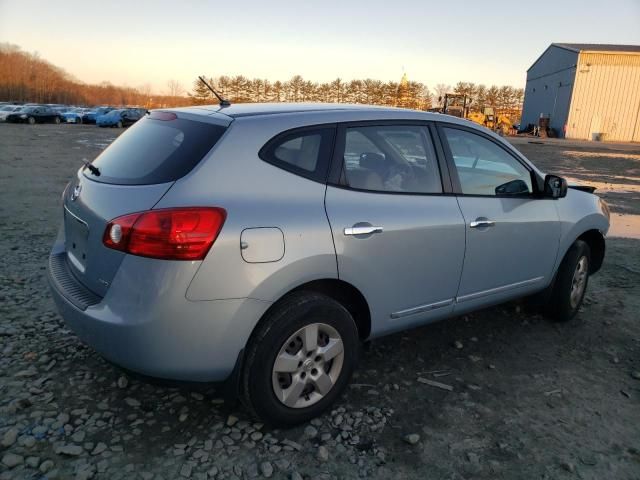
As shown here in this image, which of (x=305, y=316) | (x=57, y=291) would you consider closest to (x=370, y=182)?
(x=305, y=316)

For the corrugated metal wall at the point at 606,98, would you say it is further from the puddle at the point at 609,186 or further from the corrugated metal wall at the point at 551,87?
the puddle at the point at 609,186

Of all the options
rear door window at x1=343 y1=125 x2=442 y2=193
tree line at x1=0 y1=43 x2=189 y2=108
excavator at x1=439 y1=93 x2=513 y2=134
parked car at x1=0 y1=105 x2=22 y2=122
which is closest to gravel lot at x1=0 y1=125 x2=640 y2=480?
rear door window at x1=343 y1=125 x2=442 y2=193

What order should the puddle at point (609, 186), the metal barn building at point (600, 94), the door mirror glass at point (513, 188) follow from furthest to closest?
the metal barn building at point (600, 94) → the puddle at point (609, 186) → the door mirror glass at point (513, 188)

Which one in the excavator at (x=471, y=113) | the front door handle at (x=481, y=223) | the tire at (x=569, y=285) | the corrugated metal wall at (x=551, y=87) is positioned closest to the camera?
the front door handle at (x=481, y=223)

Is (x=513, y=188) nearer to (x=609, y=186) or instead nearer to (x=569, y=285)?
(x=569, y=285)

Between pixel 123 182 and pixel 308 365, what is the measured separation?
54.3 inches

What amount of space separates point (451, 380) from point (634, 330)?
203 centimetres

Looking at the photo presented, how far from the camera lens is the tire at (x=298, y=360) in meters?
2.47

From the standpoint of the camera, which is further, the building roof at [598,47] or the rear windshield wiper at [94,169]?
the building roof at [598,47]

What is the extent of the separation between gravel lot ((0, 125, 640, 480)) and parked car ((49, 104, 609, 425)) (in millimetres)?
289

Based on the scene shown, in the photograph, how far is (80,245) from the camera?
2699 millimetres

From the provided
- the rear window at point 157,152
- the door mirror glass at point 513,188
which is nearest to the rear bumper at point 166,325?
the rear window at point 157,152

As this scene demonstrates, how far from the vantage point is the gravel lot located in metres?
2.46

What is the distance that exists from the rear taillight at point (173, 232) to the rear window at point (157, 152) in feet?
0.74
